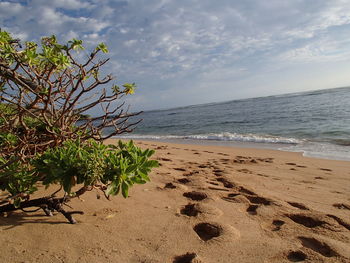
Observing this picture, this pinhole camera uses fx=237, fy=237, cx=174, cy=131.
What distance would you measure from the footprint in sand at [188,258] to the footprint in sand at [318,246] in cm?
94

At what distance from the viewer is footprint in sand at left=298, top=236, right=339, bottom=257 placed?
1844mm

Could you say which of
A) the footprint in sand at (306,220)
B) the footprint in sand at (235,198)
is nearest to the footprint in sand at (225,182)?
the footprint in sand at (235,198)

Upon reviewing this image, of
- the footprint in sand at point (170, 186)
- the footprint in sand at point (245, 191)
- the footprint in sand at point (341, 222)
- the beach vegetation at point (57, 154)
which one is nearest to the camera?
the beach vegetation at point (57, 154)

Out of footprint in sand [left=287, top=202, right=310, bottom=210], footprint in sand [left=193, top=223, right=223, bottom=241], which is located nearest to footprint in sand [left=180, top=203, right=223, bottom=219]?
footprint in sand [left=193, top=223, right=223, bottom=241]

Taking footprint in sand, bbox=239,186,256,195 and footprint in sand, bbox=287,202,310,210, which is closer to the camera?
footprint in sand, bbox=287,202,310,210

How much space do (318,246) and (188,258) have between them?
3.61 ft

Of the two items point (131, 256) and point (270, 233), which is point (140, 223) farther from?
point (270, 233)

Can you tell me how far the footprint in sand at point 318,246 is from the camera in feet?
6.05

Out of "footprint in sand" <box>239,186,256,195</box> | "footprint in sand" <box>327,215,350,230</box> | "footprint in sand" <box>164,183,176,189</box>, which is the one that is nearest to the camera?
"footprint in sand" <box>327,215,350,230</box>

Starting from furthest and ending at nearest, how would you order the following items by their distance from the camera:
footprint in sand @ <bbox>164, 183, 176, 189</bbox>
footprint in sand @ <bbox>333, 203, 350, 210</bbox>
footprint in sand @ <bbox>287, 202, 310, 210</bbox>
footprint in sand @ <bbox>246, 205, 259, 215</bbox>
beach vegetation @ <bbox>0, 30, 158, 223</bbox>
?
footprint in sand @ <bbox>164, 183, 176, 189</bbox>, footprint in sand @ <bbox>333, 203, 350, 210</bbox>, footprint in sand @ <bbox>287, 202, 310, 210</bbox>, footprint in sand @ <bbox>246, 205, 259, 215</bbox>, beach vegetation @ <bbox>0, 30, 158, 223</bbox>

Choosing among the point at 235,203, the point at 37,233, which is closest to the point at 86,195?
the point at 37,233

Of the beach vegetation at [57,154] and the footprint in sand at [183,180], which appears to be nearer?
the beach vegetation at [57,154]

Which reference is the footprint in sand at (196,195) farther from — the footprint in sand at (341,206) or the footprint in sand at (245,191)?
the footprint in sand at (341,206)

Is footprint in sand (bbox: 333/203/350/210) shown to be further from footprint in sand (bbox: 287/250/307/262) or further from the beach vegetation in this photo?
the beach vegetation
